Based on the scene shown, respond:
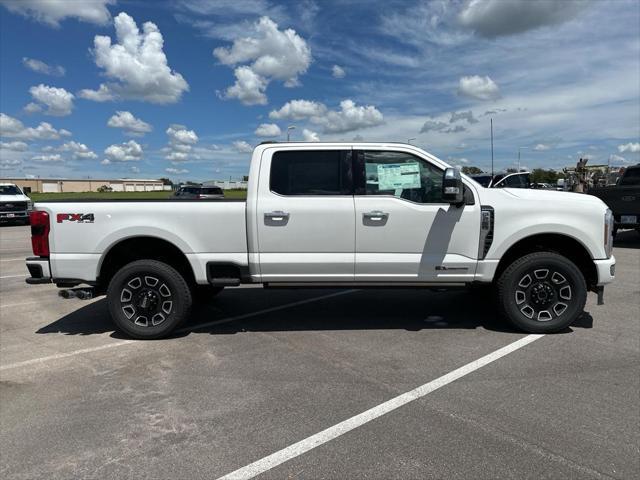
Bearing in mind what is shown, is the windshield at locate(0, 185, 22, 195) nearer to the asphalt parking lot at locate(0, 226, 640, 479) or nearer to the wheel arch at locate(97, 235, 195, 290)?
the asphalt parking lot at locate(0, 226, 640, 479)

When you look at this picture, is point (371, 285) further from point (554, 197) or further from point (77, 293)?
point (77, 293)

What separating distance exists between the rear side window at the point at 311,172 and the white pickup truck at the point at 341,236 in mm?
11

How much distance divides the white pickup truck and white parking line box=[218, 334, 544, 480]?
3.33 feet

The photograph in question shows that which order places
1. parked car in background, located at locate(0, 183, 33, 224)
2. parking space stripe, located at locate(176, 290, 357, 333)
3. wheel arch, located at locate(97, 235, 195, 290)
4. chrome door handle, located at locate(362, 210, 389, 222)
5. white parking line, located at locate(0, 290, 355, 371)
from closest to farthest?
white parking line, located at locate(0, 290, 355, 371), chrome door handle, located at locate(362, 210, 389, 222), wheel arch, located at locate(97, 235, 195, 290), parking space stripe, located at locate(176, 290, 357, 333), parked car in background, located at locate(0, 183, 33, 224)

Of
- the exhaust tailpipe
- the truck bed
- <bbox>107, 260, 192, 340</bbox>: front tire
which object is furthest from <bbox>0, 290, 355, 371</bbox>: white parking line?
Answer: the truck bed

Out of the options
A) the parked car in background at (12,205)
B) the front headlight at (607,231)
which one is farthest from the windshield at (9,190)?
the front headlight at (607,231)

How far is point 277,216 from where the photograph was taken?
497cm

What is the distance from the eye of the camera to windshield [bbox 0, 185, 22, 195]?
21.8m

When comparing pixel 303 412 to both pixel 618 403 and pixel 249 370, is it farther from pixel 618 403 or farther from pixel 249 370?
pixel 618 403

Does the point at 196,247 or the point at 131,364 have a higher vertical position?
the point at 196,247

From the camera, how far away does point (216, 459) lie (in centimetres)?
288

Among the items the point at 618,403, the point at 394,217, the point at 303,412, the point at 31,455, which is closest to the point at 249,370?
the point at 303,412

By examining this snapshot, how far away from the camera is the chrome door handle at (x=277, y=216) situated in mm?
4973

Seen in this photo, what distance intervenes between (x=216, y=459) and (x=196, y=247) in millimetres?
2600
